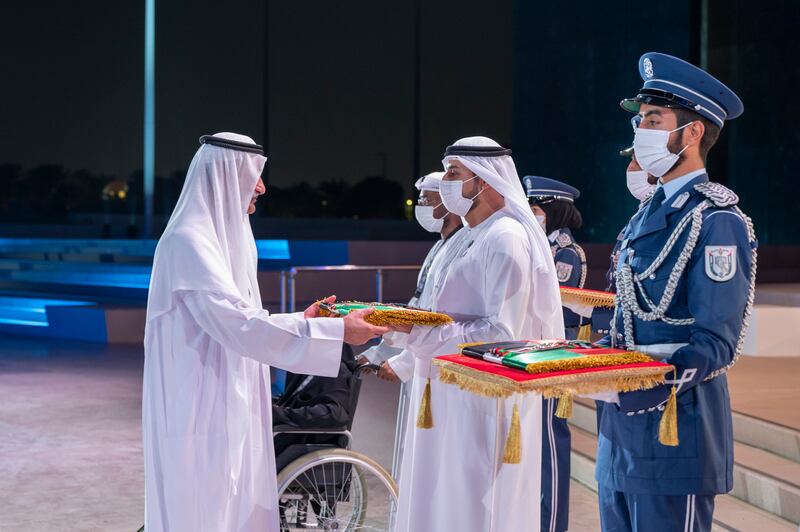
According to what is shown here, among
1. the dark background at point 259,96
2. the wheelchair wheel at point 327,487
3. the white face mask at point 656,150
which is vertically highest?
the dark background at point 259,96

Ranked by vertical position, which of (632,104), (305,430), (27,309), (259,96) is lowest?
(27,309)

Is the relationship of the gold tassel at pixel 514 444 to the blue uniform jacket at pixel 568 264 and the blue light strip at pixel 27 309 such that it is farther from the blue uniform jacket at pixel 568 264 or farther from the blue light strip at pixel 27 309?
the blue light strip at pixel 27 309

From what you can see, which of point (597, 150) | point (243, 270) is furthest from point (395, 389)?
point (597, 150)

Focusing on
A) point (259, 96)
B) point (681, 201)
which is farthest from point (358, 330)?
point (259, 96)

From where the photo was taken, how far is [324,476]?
10.3 ft

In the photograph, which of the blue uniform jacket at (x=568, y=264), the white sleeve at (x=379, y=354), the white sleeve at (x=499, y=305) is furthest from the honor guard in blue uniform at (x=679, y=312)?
the blue uniform jacket at (x=568, y=264)

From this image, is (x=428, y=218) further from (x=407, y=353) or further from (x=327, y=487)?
(x=327, y=487)

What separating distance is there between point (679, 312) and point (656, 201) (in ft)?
0.92

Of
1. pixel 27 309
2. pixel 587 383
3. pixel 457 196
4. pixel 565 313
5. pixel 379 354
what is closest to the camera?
pixel 587 383

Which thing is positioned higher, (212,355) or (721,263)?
(721,263)

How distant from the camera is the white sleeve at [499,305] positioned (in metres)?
2.61

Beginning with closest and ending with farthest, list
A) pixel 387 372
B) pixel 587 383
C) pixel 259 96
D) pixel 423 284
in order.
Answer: pixel 587 383, pixel 387 372, pixel 423 284, pixel 259 96

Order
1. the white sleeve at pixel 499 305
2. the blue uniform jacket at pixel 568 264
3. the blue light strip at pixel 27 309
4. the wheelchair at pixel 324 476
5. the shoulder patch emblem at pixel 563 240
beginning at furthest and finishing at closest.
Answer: the blue light strip at pixel 27 309 < the shoulder patch emblem at pixel 563 240 < the blue uniform jacket at pixel 568 264 < the wheelchair at pixel 324 476 < the white sleeve at pixel 499 305

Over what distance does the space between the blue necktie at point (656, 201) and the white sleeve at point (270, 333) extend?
0.94 metres
